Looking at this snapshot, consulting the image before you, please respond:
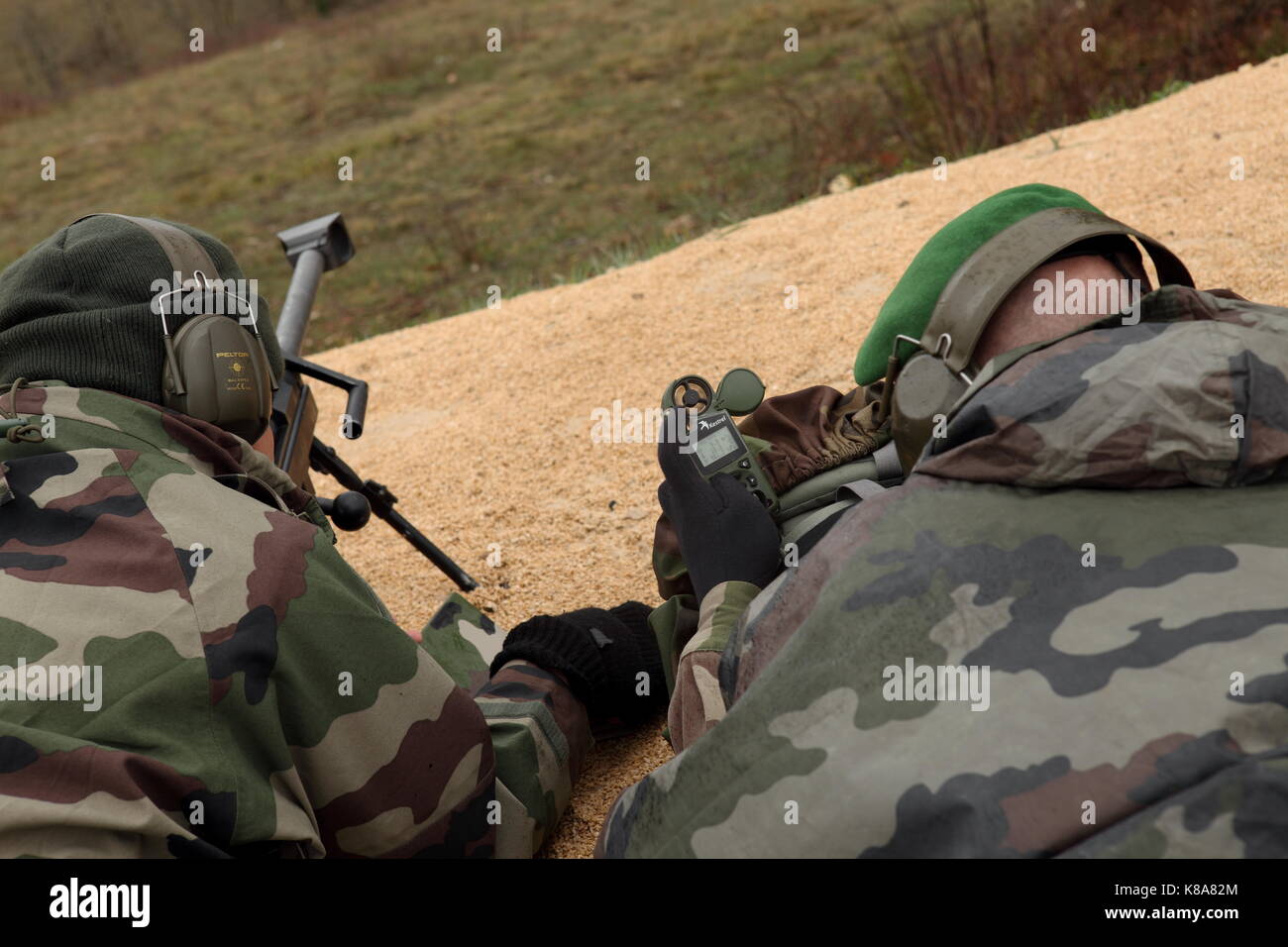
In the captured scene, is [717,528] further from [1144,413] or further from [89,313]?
[89,313]

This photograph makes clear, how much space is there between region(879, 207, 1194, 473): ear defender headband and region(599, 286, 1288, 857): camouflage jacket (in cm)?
27

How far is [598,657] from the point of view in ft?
7.38

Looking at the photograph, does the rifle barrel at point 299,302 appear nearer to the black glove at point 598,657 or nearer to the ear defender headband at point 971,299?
the black glove at point 598,657

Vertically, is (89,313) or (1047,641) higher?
(89,313)

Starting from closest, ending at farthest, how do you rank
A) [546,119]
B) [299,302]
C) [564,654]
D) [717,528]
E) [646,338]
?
[717,528]
[564,654]
[299,302]
[646,338]
[546,119]

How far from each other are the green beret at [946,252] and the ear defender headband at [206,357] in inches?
41.1

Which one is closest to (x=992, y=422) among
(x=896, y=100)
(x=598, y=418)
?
(x=598, y=418)

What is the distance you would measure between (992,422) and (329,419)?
135 inches

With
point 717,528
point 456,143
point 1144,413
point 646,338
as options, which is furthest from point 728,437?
point 456,143

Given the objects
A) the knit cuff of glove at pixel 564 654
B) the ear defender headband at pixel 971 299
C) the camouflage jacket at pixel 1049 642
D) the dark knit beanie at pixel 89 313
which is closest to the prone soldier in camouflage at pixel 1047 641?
the camouflage jacket at pixel 1049 642

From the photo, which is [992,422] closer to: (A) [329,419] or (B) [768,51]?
(A) [329,419]

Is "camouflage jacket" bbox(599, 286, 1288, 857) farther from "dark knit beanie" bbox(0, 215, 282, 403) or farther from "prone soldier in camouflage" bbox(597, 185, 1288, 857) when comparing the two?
"dark knit beanie" bbox(0, 215, 282, 403)

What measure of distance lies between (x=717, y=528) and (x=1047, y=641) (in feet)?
2.50

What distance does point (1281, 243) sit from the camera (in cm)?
363
